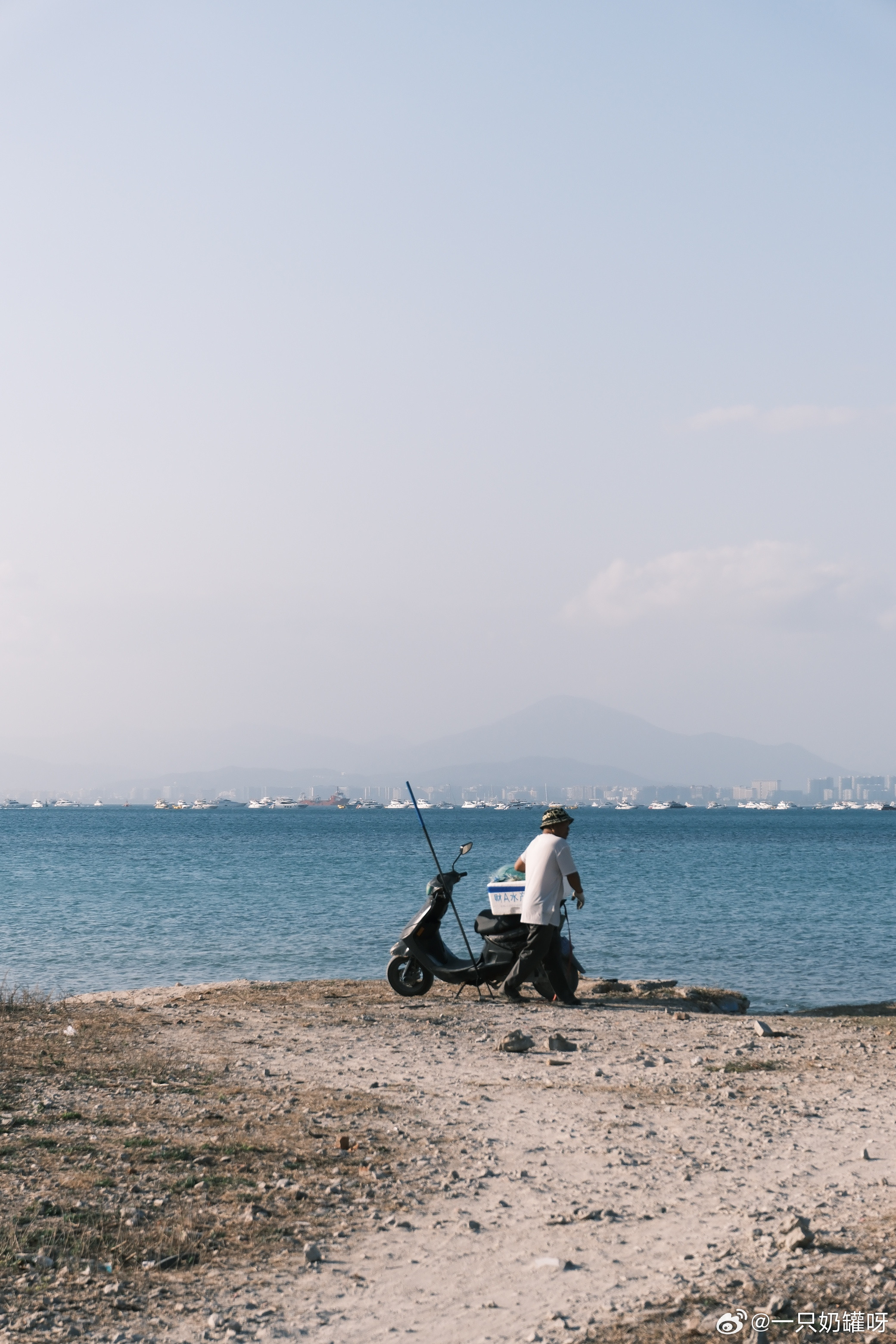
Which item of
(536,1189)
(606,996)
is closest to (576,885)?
(606,996)

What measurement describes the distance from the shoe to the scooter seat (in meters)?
0.59

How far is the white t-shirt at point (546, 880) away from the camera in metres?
12.3

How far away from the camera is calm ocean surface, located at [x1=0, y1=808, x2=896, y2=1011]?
68.6ft

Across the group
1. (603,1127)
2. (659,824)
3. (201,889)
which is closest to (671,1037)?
(603,1127)

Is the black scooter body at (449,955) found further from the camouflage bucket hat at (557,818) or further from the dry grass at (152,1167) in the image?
the dry grass at (152,1167)

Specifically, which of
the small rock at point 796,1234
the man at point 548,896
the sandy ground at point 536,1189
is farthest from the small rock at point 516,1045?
the small rock at point 796,1234

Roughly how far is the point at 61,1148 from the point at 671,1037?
240 inches

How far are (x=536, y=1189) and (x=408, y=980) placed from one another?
7.86m

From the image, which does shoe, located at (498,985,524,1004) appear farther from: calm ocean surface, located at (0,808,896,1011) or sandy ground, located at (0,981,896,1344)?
calm ocean surface, located at (0,808,896,1011)

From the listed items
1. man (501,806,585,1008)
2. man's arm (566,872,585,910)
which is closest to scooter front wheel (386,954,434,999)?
man (501,806,585,1008)

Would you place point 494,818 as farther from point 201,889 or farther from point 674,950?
point 674,950

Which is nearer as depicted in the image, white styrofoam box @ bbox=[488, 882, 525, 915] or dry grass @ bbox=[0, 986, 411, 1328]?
dry grass @ bbox=[0, 986, 411, 1328]

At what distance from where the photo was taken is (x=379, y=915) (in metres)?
30.5

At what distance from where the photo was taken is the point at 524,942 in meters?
13.1
